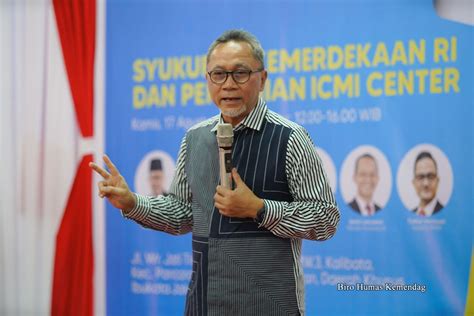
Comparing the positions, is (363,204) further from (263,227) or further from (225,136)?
(225,136)

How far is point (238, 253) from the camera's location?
79.9 inches

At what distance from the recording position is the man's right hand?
6.83 feet

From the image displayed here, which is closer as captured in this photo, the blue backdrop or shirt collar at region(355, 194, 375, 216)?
the blue backdrop

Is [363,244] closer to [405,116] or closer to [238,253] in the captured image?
[405,116]

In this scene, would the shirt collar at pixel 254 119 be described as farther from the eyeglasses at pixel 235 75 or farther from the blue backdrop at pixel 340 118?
the blue backdrop at pixel 340 118

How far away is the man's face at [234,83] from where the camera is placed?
82.0 inches

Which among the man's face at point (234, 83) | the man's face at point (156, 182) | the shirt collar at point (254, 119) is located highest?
the man's face at point (234, 83)

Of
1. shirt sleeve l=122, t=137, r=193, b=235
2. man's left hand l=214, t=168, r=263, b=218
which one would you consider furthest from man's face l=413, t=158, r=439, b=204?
man's left hand l=214, t=168, r=263, b=218

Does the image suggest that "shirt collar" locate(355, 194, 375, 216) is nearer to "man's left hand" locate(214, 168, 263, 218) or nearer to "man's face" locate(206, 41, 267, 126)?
"man's face" locate(206, 41, 267, 126)

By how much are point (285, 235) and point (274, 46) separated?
2015mm

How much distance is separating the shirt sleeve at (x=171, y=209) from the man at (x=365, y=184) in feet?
5.17

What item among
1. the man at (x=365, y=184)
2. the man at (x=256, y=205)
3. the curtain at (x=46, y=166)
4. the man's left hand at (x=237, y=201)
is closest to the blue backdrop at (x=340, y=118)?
the man at (x=365, y=184)

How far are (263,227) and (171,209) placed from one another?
0.40 metres

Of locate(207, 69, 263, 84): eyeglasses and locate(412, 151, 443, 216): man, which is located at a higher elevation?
locate(207, 69, 263, 84): eyeglasses
